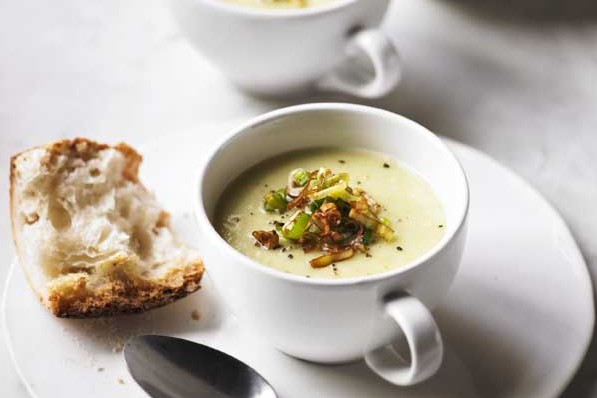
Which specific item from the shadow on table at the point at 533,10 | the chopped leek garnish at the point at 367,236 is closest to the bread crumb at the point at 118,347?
the chopped leek garnish at the point at 367,236

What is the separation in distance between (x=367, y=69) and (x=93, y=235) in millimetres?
→ 1097

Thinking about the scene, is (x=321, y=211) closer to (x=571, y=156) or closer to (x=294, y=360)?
(x=294, y=360)

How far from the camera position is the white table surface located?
2682 mm

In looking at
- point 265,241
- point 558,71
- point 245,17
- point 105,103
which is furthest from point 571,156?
point 105,103

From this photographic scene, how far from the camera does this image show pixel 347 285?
1.59 meters

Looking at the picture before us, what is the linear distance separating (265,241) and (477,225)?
608mm

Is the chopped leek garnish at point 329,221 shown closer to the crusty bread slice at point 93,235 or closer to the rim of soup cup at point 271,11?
the crusty bread slice at point 93,235

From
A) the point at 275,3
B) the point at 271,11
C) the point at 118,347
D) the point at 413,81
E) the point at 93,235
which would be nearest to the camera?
the point at 118,347

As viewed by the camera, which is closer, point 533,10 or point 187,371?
point 187,371

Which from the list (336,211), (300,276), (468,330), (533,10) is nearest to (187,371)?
(300,276)

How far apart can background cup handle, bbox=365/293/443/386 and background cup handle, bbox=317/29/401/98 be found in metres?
1.06

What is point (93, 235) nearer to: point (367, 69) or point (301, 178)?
point (301, 178)

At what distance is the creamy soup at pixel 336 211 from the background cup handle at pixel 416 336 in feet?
0.49

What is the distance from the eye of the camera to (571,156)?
2643 mm
